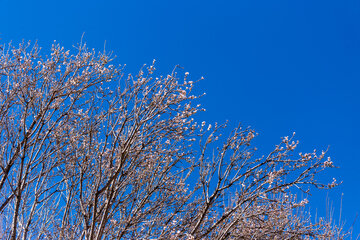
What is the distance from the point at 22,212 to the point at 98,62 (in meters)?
2.90

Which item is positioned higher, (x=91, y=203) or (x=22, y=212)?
(x=22, y=212)

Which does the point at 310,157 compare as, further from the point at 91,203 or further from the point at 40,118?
the point at 40,118

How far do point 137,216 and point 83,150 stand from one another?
128 cm

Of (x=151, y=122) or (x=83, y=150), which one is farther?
(x=83, y=150)

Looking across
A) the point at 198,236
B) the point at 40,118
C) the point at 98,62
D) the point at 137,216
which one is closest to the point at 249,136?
the point at 198,236

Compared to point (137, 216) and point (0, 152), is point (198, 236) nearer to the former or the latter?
point (137, 216)

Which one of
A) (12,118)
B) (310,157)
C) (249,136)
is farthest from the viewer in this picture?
(12,118)

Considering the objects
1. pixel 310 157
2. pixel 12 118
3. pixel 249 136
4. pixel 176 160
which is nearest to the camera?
pixel 310 157

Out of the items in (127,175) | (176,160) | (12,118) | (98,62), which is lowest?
(127,175)

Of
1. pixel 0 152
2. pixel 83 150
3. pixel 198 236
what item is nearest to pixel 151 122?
pixel 83 150

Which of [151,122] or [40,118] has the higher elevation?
[40,118]

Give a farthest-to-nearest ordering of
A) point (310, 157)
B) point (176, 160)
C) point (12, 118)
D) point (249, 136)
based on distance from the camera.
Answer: point (12, 118), point (176, 160), point (249, 136), point (310, 157)

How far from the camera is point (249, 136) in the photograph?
15.8 ft

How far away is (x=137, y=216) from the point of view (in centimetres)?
471
